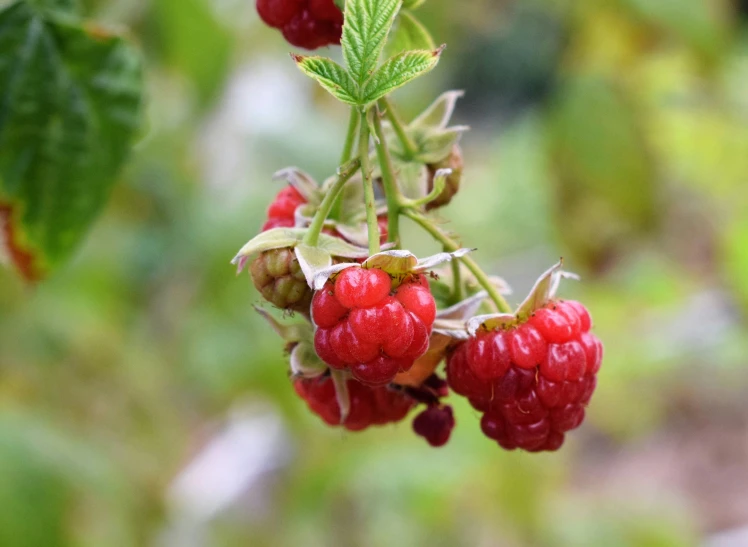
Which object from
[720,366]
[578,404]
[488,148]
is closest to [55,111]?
[578,404]

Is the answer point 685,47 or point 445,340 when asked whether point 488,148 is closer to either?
point 685,47

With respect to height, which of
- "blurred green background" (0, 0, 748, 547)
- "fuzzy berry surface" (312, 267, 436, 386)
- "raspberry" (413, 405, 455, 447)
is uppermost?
"fuzzy berry surface" (312, 267, 436, 386)

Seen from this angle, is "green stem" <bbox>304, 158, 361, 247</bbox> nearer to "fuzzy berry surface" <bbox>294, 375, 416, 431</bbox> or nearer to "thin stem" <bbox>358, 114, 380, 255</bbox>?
"thin stem" <bbox>358, 114, 380, 255</bbox>

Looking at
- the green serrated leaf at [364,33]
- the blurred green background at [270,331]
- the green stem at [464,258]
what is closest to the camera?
the green serrated leaf at [364,33]

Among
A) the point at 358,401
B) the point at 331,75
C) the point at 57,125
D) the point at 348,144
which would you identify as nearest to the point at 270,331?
the point at 57,125

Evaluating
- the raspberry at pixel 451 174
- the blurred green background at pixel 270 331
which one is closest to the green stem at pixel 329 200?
the raspberry at pixel 451 174

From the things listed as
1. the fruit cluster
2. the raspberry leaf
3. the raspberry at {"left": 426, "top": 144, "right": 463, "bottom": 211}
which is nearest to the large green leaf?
the fruit cluster

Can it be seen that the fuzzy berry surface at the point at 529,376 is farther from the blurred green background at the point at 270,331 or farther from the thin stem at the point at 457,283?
the blurred green background at the point at 270,331
